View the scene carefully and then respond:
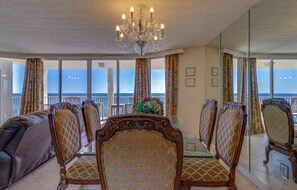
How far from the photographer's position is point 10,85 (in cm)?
669

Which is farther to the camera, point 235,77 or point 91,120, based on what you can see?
point 235,77

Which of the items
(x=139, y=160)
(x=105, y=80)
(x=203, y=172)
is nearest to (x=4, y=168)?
(x=139, y=160)

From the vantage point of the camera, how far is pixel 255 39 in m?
3.05

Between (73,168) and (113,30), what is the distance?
2.83 meters

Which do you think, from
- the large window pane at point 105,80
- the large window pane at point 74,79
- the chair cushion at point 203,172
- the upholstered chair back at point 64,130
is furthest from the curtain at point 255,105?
→ the large window pane at point 74,79

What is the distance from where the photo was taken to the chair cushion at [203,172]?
1.70 m

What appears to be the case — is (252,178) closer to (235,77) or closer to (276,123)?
(276,123)

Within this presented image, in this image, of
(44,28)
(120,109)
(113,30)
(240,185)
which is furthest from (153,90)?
(240,185)

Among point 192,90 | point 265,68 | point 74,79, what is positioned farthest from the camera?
point 74,79

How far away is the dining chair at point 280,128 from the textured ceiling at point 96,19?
4.49ft

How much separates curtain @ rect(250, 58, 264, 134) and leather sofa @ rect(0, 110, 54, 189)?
298 cm

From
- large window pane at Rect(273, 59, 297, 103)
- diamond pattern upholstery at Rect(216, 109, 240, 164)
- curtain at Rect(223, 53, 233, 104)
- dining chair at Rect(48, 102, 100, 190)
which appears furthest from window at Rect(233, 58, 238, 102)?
dining chair at Rect(48, 102, 100, 190)

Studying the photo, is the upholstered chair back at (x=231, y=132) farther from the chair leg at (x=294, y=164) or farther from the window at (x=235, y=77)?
the window at (x=235, y=77)

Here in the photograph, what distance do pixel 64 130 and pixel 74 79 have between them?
18.0ft
